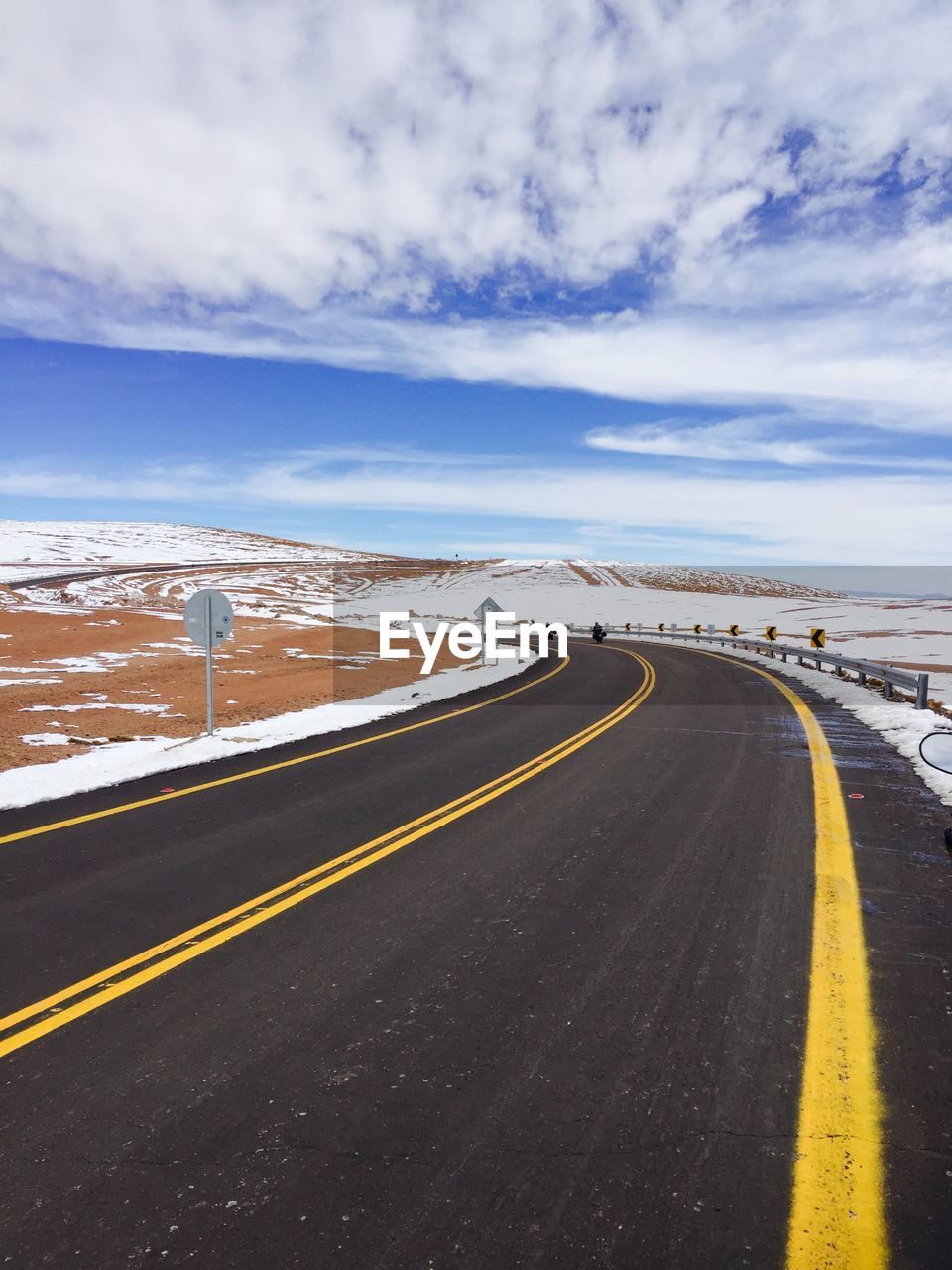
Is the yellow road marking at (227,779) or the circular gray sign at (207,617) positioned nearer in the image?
the yellow road marking at (227,779)

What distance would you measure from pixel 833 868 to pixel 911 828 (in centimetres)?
166

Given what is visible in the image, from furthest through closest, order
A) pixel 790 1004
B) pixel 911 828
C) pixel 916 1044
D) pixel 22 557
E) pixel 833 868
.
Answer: pixel 22 557 → pixel 911 828 → pixel 833 868 → pixel 790 1004 → pixel 916 1044

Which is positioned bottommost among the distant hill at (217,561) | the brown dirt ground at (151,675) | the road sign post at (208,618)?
the brown dirt ground at (151,675)

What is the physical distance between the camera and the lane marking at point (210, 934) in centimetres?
370

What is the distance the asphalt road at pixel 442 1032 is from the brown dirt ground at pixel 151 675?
652 cm

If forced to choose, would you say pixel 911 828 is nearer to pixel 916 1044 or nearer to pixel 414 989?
pixel 916 1044

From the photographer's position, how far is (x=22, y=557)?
9381 cm

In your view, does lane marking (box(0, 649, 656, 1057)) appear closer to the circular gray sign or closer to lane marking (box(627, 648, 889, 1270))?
lane marking (box(627, 648, 889, 1270))

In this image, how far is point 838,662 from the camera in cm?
2083

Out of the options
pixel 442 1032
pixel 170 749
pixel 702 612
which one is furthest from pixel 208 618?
pixel 702 612

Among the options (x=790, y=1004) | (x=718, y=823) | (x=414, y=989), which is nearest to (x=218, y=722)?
(x=718, y=823)

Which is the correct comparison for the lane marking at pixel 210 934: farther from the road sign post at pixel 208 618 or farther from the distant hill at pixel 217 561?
the distant hill at pixel 217 561

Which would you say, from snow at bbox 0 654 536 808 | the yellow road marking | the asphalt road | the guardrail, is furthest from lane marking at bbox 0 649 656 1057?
the guardrail

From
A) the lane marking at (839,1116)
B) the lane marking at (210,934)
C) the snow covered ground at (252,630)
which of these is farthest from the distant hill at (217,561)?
the lane marking at (839,1116)
